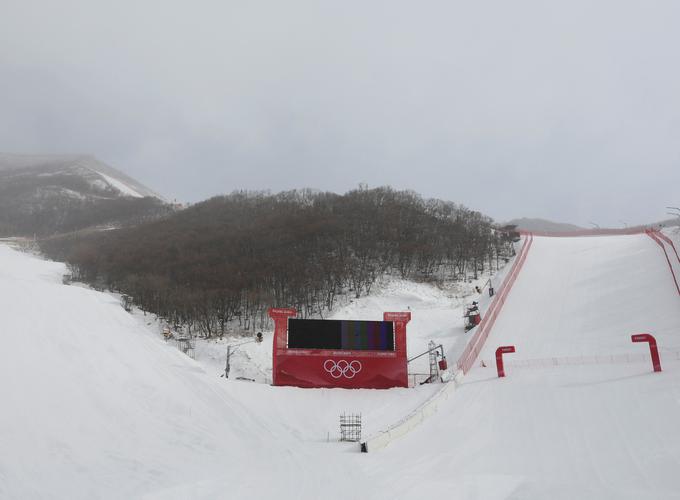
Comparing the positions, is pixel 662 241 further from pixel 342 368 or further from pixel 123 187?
pixel 123 187

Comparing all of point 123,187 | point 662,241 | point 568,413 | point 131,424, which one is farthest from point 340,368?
point 123,187

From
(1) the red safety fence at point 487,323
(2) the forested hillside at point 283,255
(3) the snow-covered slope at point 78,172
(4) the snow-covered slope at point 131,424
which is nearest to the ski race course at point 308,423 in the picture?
(4) the snow-covered slope at point 131,424

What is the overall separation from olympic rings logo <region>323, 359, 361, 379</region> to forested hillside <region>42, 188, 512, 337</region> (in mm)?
13897

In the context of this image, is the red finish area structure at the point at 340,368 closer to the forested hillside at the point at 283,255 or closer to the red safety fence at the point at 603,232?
the forested hillside at the point at 283,255

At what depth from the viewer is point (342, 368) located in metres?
19.2

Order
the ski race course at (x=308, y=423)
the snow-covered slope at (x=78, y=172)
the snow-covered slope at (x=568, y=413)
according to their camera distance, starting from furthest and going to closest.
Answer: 1. the snow-covered slope at (x=78, y=172)
2. the snow-covered slope at (x=568, y=413)
3. the ski race course at (x=308, y=423)

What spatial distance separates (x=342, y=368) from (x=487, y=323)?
876 centimetres

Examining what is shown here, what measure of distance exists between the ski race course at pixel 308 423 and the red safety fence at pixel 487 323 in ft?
2.08

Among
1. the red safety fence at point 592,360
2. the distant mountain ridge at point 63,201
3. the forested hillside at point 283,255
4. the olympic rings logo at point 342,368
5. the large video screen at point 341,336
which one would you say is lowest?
the olympic rings logo at point 342,368

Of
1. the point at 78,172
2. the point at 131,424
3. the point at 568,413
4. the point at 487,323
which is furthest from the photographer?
the point at 78,172

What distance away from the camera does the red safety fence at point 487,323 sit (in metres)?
20.0

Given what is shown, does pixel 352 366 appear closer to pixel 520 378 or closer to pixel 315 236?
pixel 520 378

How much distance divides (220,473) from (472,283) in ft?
105

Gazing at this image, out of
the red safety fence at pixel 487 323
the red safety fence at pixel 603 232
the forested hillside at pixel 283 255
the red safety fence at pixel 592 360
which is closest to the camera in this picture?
the red safety fence at pixel 592 360
